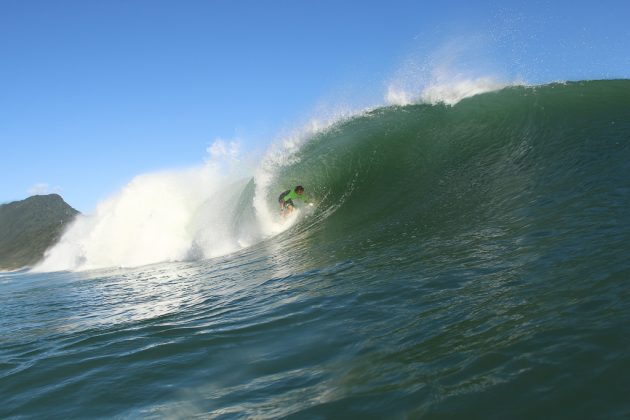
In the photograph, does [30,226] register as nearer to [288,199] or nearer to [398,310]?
[288,199]

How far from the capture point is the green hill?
35128 millimetres

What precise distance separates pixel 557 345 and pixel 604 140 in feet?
25.5

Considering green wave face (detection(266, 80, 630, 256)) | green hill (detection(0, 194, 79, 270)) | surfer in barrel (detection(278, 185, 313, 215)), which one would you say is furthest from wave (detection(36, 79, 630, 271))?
green hill (detection(0, 194, 79, 270))

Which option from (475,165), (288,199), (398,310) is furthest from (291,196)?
(398,310)

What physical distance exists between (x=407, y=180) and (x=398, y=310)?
687cm

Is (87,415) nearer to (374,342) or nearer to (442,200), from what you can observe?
(374,342)

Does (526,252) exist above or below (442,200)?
below

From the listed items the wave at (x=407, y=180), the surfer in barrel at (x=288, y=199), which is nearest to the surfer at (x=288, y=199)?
the surfer in barrel at (x=288, y=199)

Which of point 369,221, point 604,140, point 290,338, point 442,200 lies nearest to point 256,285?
point 290,338

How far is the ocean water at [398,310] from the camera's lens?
2.38 metres

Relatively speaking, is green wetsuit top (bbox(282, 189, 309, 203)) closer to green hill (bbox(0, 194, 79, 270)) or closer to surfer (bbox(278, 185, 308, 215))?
surfer (bbox(278, 185, 308, 215))

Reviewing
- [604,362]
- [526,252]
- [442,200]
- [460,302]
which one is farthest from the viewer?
[442,200]

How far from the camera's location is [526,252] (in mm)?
4480

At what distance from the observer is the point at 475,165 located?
985cm
